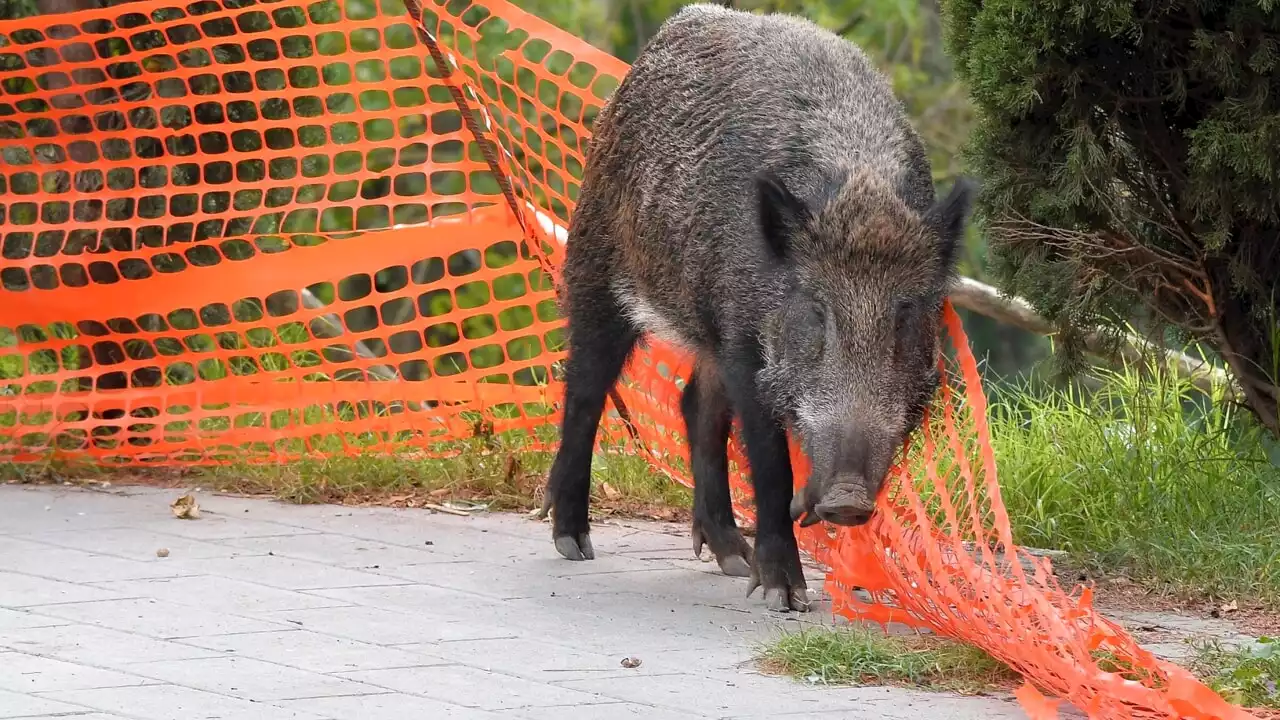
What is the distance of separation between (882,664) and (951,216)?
4.35ft

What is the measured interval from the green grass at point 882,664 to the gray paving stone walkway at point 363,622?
8 cm

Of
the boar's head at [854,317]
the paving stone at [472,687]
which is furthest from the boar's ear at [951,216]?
the paving stone at [472,687]

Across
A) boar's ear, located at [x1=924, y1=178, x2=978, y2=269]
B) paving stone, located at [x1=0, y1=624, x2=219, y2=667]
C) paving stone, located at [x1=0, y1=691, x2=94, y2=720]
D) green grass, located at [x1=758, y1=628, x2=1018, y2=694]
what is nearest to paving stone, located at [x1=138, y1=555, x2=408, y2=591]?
paving stone, located at [x1=0, y1=624, x2=219, y2=667]

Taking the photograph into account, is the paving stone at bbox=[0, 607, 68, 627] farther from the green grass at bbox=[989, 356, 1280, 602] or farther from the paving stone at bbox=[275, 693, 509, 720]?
the green grass at bbox=[989, 356, 1280, 602]

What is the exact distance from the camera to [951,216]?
15.8 ft

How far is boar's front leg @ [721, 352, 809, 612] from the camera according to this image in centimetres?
499

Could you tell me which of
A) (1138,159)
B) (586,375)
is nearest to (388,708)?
(586,375)

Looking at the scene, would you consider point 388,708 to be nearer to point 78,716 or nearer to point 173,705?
point 173,705

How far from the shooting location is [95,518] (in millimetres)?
5926

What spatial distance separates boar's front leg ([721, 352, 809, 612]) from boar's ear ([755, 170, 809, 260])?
1.17ft

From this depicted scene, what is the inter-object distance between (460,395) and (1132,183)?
8.98 feet

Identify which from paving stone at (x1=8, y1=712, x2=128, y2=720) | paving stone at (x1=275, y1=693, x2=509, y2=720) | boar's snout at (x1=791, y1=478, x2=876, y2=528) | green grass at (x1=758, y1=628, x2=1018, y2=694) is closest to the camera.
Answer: paving stone at (x1=8, y1=712, x2=128, y2=720)

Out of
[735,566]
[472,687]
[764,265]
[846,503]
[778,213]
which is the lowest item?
[735,566]

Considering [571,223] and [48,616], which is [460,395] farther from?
[48,616]
